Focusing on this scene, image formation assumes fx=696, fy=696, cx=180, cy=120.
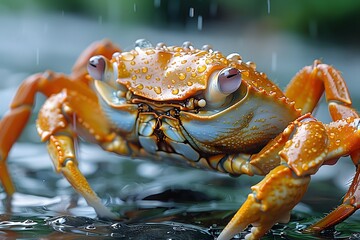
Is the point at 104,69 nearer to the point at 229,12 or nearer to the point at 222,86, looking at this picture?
the point at 222,86

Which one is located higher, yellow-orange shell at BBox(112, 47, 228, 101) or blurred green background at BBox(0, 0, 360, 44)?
yellow-orange shell at BBox(112, 47, 228, 101)

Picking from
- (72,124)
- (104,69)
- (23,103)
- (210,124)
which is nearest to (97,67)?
(104,69)

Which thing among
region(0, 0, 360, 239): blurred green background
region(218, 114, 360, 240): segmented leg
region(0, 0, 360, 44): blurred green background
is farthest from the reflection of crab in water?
region(0, 0, 360, 44): blurred green background

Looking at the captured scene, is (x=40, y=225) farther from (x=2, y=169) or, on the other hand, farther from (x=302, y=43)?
(x=302, y=43)

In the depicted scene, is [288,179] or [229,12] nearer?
[288,179]

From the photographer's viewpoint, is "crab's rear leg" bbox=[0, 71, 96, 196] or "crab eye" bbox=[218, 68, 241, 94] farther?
"crab's rear leg" bbox=[0, 71, 96, 196]

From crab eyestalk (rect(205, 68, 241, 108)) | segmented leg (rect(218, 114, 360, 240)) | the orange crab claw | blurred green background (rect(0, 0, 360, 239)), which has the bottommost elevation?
blurred green background (rect(0, 0, 360, 239))

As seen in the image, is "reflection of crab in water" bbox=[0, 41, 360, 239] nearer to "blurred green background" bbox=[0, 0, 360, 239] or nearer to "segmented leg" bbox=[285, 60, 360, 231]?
"segmented leg" bbox=[285, 60, 360, 231]
